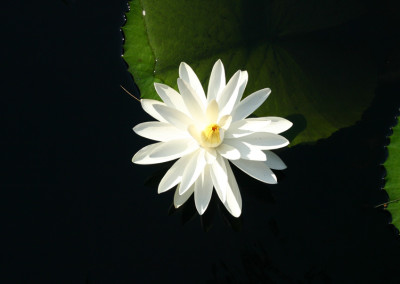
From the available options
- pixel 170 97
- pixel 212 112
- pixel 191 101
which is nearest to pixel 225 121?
pixel 212 112

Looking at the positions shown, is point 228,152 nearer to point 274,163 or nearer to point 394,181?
point 274,163

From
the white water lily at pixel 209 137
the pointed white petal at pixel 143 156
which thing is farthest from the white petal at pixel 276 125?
the pointed white petal at pixel 143 156

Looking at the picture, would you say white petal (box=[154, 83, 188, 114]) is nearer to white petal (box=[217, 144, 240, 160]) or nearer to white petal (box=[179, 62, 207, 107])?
white petal (box=[179, 62, 207, 107])

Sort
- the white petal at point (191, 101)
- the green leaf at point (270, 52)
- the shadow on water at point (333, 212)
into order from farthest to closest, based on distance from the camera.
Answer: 1. the green leaf at point (270, 52)
2. the shadow on water at point (333, 212)
3. the white petal at point (191, 101)

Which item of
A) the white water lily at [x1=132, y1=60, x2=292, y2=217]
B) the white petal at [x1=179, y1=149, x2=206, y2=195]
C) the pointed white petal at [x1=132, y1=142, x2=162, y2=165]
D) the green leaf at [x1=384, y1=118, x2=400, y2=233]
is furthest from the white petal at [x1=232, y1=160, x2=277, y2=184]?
the green leaf at [x1=384, y1=118, x2=400, y2=233]

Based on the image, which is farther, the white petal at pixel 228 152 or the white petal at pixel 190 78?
the white petal at pixel 190 78

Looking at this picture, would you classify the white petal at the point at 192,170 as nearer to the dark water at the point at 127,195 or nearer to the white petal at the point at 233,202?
the white petal at the point at 233,202
